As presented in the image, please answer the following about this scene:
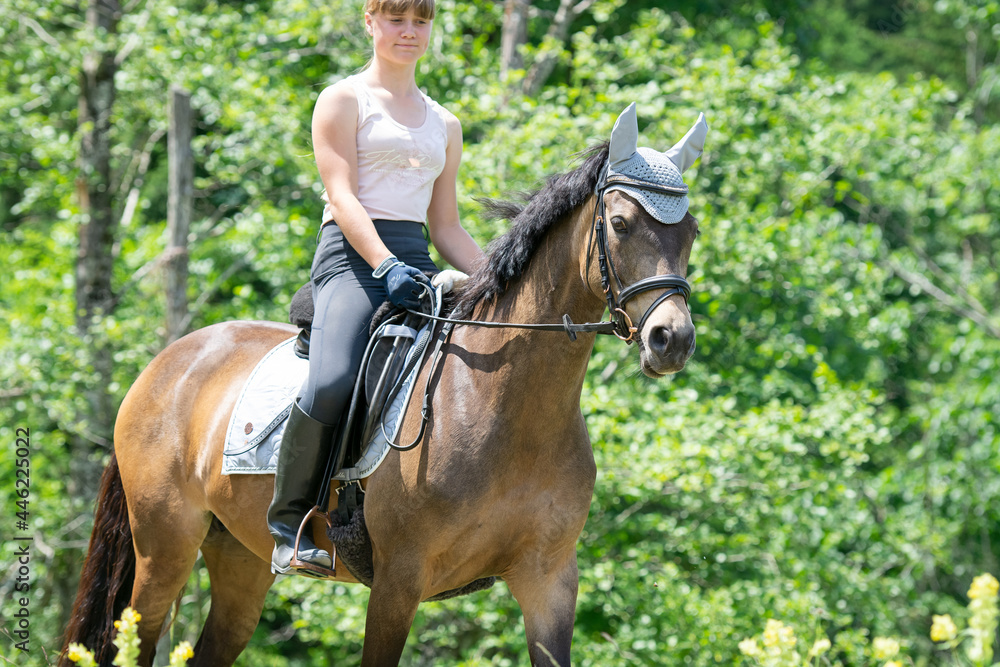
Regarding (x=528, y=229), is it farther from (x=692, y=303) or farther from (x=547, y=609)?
(x=692, y=303)

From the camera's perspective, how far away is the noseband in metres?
2.71

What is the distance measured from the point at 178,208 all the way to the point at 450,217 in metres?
4.90

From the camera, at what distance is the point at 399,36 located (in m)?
3.46

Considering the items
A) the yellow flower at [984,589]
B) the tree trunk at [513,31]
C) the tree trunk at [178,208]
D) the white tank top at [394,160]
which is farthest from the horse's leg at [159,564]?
the tree trunk at [513,31]

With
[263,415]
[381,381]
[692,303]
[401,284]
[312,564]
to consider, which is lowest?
[692,303]

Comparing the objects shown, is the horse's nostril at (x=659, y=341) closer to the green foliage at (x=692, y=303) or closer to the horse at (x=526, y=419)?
the horse at (x=526, y=419)

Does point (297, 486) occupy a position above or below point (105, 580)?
above

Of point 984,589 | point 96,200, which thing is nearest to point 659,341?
point 984,589

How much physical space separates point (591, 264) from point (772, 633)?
124 cm

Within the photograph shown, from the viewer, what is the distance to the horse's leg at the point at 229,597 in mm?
4371

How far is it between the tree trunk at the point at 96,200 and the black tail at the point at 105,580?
5147 mm

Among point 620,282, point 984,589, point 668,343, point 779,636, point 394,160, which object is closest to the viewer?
point 984,589

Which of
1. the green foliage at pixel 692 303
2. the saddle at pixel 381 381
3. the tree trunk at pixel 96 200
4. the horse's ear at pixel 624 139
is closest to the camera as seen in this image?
the horse's ear at pixel 624 139

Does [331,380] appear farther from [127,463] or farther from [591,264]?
[127,463]
